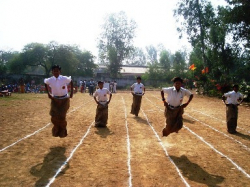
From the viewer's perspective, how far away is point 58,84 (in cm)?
563

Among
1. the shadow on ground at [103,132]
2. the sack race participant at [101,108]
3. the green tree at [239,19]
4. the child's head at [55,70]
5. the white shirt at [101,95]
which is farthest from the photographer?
the green tree at [239,19]

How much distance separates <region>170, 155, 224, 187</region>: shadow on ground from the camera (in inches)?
147

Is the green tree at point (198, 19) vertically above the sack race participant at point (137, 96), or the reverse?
the green tree at point (198, 19)

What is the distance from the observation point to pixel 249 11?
18.0 metres

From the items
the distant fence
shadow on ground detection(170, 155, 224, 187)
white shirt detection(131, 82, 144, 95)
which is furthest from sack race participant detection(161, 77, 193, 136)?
the distant fence

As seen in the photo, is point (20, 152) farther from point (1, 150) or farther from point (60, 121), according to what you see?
point (60, 121)

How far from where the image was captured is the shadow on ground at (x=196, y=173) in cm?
374

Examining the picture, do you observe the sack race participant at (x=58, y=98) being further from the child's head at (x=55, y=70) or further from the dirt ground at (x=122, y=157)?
the dirt ground at (x=122, y=157)

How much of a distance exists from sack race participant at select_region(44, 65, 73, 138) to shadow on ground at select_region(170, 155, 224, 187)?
274 centimetres

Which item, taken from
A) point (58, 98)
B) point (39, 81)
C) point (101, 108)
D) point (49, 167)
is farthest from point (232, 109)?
point (39, 81)

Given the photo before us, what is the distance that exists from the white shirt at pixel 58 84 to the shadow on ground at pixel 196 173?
9.72 ft

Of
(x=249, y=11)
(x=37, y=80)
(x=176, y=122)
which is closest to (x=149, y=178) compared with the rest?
(x=176, y=122)

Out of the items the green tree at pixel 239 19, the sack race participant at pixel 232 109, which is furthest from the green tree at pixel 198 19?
the sack race participant at pixel 232 109

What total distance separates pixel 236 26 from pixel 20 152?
19954 millimetres
